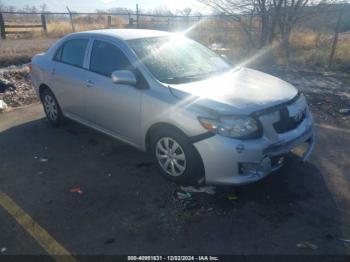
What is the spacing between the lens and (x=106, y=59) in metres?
4.73

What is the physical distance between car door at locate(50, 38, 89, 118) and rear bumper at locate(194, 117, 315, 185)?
7.96 ft

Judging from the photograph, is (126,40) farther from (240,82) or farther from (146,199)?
(146,199)

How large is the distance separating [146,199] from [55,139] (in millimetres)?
2531

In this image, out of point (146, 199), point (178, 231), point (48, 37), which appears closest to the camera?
point (178, 231)

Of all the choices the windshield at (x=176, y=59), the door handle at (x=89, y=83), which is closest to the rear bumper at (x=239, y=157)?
the windshield at (x=176, y=59)

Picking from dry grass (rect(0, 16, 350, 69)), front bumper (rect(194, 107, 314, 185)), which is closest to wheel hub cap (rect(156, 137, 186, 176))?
front bumper (rect(194, 107, 314, 185))

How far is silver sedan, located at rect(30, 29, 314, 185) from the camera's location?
11.7ft

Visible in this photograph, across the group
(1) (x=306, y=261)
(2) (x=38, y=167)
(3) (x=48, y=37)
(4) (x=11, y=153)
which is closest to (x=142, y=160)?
(2) (x=38, y=167)

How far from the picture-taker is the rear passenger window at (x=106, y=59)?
4496 millimetres

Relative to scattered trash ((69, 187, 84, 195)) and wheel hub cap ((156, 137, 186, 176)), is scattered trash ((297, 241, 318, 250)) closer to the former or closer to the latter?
wheel hub cap ((156, 137, 186, 176))

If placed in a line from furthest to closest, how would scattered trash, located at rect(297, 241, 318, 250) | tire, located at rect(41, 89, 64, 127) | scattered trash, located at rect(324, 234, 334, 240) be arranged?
tire, located at rect(41, 89, 64, 127), scattered trash, located at rect(324, 234, 334, 240), scattered trash, located at rect(297, 241, 318, 250)

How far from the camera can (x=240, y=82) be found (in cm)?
433

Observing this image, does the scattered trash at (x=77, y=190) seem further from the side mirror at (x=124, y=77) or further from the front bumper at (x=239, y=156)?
the front bumper at (x=239, y=156)

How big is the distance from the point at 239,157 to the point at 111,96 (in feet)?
6.60
